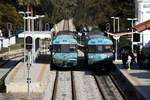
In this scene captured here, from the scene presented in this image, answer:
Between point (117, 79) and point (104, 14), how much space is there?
183 feet

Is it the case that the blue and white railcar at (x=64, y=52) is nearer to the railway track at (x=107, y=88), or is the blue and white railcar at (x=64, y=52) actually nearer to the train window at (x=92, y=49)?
the train window at (x=92, y=49)

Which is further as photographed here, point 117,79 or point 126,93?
point 117,79

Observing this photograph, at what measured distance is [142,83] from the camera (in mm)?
35500

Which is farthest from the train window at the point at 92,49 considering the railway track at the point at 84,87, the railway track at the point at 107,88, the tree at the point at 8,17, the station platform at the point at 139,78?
the tree at the point at 8,17

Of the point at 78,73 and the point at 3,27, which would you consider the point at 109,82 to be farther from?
the point at 3,27

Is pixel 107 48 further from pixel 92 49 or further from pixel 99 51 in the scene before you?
pixel 92 49

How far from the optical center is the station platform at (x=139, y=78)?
31545 mm

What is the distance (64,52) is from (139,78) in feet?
35.1

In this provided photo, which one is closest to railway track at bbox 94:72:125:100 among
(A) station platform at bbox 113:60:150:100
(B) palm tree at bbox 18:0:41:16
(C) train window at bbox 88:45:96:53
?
(A) station platform at bbox 113:60:150:100

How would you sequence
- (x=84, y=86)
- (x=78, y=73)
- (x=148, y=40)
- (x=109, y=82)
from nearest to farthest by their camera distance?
(x=84, y=86), (x=109, y=82), (x=78, y=73), (x=148, y=40)

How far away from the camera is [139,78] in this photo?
1519 inches

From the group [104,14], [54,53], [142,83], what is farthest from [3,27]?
[142,83]

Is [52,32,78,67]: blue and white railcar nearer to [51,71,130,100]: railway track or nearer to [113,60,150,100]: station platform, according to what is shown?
[51,71,130,100]: railway track

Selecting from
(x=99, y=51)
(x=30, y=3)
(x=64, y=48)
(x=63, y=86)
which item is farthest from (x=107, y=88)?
(x=30, y=3)
